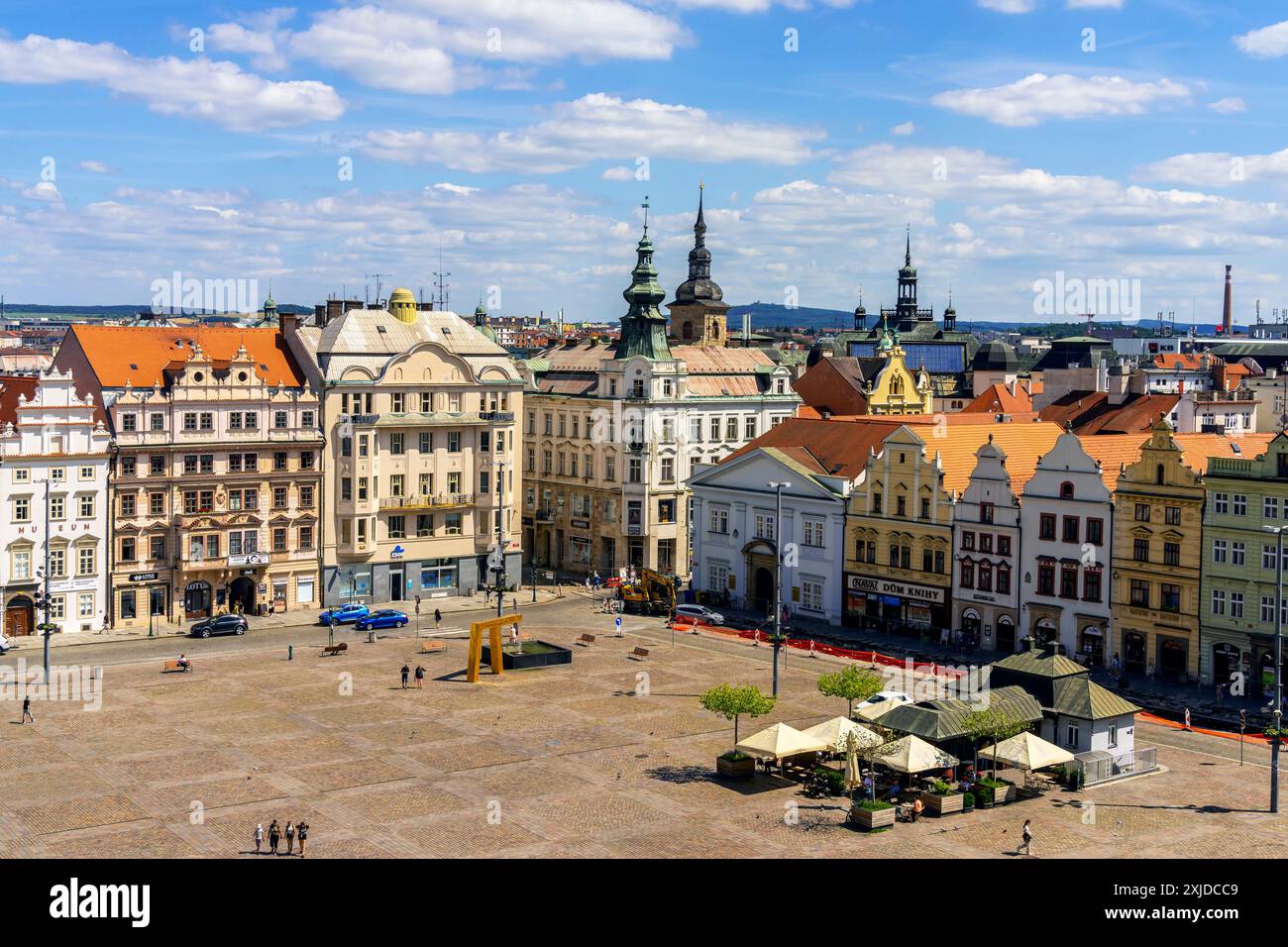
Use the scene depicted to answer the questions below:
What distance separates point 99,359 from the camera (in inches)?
3516

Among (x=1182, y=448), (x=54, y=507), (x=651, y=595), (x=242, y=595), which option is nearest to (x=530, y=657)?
(x=651, y=595)

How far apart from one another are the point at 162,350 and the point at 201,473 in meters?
9.06

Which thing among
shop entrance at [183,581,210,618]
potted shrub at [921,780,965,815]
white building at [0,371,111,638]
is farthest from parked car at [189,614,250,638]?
potted shrub at [921,780,965,815]

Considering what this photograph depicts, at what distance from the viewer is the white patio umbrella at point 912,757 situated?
167ft

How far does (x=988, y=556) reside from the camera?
83188 millimetres

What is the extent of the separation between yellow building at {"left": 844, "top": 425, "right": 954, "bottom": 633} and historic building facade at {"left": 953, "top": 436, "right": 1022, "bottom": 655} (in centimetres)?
92

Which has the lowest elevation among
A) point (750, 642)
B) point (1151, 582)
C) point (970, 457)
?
point (750, 642)

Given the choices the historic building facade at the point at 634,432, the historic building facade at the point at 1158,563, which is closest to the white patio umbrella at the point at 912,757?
the historic building facade at the point at 1158,563

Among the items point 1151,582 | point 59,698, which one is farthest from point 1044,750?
point 59,698

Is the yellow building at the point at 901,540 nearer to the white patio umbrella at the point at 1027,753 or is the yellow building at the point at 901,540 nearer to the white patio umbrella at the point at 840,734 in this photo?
the white patio umbrella at the point at 1027,753

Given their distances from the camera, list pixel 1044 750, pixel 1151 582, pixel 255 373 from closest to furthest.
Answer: pixel 1044 750, pixel 1151 582, pixel 255 373

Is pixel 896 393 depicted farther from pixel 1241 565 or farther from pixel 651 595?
pixel 1241 565
